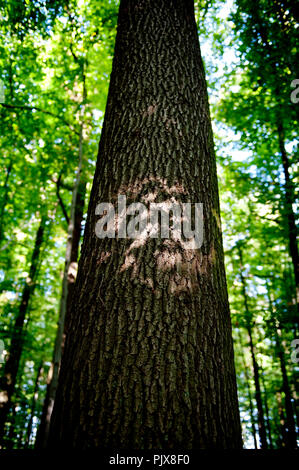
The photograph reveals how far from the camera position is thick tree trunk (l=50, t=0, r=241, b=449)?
1479 mm

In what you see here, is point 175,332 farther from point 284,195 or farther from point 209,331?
point 284,195

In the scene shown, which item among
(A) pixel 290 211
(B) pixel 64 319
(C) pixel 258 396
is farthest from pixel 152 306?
(C) pixel 258 396

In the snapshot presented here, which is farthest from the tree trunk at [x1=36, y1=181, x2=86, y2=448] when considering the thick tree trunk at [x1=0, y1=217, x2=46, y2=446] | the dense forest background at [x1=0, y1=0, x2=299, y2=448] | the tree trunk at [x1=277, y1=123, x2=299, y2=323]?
the tree trunk at [x1=277, y1=123, x2=299, y2=323]

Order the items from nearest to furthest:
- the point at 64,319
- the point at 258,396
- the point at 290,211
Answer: the point at 290,211, the point at 64,319, the point at 258,396

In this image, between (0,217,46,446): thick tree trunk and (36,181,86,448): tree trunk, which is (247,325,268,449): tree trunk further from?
(0,217,46,446): thick tree trunk

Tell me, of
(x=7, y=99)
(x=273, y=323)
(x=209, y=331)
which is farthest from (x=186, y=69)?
(x=7, y=99)

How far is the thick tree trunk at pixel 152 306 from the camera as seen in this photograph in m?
1.48

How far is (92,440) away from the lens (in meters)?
1.44

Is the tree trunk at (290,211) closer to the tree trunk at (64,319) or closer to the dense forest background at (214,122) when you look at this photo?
the dense forest background at (214,122)

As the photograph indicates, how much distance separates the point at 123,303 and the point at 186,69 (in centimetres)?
239

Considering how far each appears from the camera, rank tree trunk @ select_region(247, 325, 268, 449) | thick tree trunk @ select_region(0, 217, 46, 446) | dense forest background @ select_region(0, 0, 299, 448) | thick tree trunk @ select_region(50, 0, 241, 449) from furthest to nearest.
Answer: tree trunk @ select_region(247, 325, 268, 449)
thick tree trunk @ select_region(0, 217, 46, 446)
dense forest background @ select_region(0, 0, 299, 448)
thick tree trunk @ select_region(50, 0, 241, 449)

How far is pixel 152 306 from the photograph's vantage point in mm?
→ 1690

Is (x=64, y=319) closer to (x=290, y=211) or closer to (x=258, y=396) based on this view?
(x=290, y=211)

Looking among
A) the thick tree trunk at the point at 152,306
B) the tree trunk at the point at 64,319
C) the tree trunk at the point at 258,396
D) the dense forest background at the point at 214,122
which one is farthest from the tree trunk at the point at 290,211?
the tree trunk at the point at 64,319
